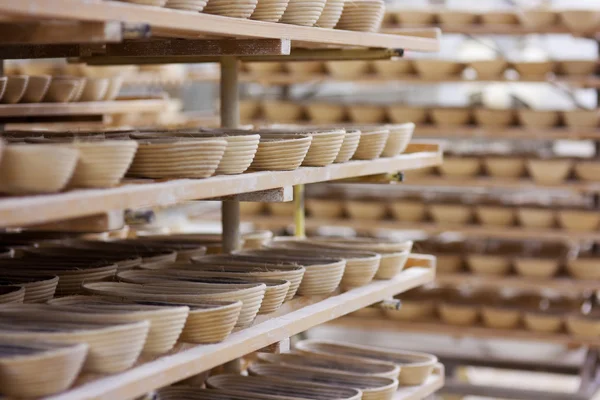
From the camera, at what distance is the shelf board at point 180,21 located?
1.85 m

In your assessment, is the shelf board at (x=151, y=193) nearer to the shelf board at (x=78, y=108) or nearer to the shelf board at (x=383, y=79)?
the shelf board at (x=78, y=108)

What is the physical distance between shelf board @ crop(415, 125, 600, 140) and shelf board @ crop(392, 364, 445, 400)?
2517 millimetres

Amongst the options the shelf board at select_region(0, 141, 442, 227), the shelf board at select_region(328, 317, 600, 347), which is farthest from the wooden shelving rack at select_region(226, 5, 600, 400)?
the shelf board at select_region(0, 141, 442, 227)

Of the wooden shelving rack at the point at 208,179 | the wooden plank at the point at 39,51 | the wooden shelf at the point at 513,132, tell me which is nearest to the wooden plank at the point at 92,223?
the wooden shelving rack at the point at 208,179

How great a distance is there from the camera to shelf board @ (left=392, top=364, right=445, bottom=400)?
10.9ft

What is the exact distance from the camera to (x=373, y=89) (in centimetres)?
1355

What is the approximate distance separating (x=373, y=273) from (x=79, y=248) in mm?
933

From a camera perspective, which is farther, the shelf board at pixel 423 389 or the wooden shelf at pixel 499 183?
the wooden shelf at pixel 499 183

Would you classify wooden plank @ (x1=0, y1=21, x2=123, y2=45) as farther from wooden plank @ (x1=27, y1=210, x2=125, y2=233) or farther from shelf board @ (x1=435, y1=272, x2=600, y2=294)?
shelf board @ (x1=435, y1=272, x2=600, y2=294)

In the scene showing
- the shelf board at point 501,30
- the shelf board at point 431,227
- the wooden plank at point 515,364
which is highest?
the shelf board at point 501,30

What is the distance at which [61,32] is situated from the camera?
2.08 m

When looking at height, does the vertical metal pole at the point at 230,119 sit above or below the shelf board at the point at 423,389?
above

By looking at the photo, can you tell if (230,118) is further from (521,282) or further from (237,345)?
(521,282)

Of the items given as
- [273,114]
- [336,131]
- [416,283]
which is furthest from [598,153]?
[336,131]
